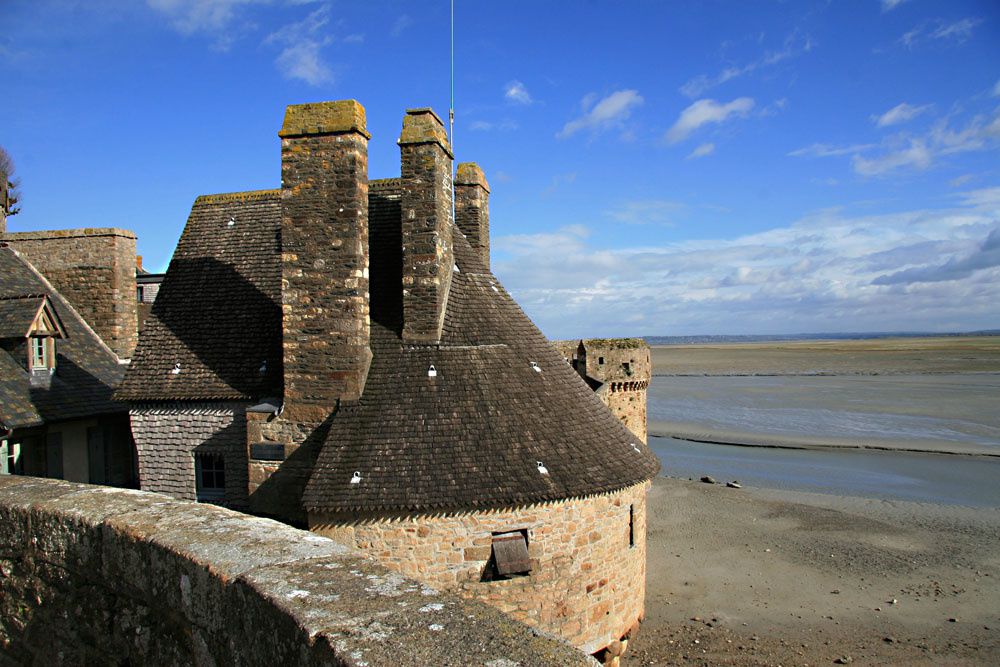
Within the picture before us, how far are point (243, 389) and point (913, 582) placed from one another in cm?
1631

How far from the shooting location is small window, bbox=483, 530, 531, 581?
9.52 meters

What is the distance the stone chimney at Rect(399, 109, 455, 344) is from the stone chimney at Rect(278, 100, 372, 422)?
0.72 m

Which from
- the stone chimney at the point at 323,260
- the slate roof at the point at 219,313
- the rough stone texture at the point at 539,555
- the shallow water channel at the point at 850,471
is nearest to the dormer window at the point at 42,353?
the slate roof at the point at 219,313

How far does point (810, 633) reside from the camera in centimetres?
1422

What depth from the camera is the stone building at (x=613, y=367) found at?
67.7ft

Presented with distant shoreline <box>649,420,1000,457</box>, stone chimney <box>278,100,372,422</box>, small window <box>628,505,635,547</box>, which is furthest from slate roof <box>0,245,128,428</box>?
distant shoreline <box>649,420,1000,457</box>

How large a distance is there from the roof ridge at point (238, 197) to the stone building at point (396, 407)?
1.84m

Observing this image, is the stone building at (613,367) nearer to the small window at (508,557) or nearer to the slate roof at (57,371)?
the small window at (508,557)

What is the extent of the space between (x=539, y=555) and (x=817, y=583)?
34.5ft

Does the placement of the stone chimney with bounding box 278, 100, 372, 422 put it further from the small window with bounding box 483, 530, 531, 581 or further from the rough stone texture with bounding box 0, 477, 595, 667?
the rough stone texture with bounding box 0, 477, 595, 667

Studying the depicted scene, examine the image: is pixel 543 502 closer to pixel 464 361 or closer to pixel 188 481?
pixel 464 361

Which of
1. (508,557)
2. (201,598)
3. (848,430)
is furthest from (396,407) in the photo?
(848,430)

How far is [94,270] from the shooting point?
18000 mm

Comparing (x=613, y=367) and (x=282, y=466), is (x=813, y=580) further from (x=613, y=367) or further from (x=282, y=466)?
(x=282, y=466)
